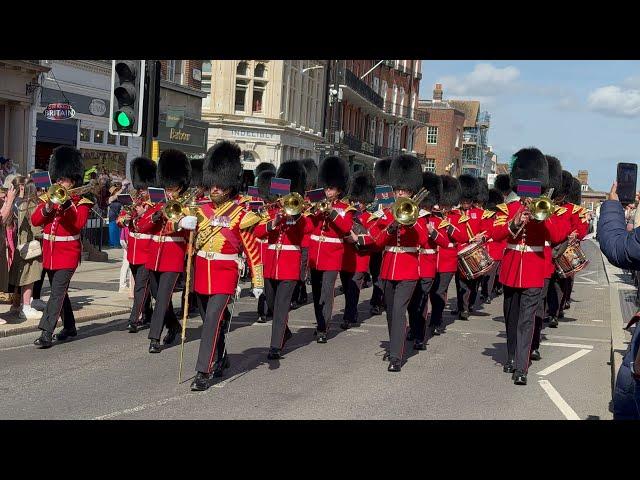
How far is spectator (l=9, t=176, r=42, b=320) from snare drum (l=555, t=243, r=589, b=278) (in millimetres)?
5886

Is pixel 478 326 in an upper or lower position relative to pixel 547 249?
lower

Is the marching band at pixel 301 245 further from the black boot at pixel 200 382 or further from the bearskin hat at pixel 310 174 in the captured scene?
the bearskin hat at pixel 310 174

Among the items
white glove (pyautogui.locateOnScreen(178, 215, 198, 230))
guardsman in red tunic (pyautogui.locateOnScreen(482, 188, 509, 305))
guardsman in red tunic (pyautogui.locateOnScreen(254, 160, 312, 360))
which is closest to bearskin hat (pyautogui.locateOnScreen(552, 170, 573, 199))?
guardsman in red tunic (pyautogui.locateOnScreen(482, 188, 509, 305))

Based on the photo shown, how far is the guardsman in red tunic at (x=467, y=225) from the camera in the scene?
12.4 m

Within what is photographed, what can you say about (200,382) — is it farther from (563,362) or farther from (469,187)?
(469,187)

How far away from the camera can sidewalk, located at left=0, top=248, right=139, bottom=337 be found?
32.3 ft

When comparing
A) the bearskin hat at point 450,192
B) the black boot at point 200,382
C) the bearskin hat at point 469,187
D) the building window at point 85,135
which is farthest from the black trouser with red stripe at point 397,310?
the building window at point 85,135

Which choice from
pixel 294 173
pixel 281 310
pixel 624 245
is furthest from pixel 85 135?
pixel 624 245

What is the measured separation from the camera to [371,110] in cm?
5272

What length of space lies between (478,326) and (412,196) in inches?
117

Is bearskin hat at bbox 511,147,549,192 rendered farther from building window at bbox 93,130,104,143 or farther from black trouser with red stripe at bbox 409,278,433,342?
building window at bbox 93,130,104,143
